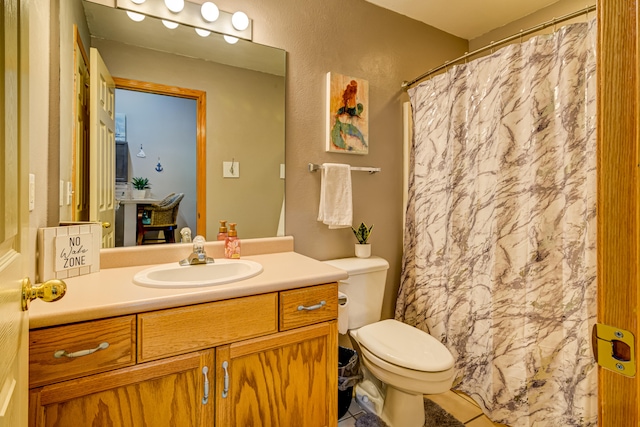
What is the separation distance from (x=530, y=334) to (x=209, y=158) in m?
1.81

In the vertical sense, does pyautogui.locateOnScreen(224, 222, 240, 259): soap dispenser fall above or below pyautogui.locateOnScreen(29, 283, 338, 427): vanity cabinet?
above

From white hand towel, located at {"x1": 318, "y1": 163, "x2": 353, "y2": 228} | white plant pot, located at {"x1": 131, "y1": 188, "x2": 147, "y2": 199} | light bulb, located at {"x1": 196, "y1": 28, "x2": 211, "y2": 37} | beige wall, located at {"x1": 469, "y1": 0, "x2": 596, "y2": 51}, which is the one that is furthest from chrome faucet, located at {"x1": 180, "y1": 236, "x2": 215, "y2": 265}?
beige wall, located at {"x1": 469, "y1": 0, "x2": 596, "y2": 51}

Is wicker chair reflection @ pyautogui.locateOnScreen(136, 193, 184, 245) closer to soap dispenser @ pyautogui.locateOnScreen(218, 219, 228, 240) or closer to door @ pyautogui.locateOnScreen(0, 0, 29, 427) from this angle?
soap dispenser @ pyautogui.locateOnScreen(218, 219, 228, 240)

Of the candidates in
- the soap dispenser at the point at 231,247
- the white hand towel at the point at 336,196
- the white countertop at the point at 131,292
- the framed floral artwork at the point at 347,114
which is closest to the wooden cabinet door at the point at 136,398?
the white countertop at the point at 131,292

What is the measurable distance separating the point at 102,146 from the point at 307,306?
44.4 inches

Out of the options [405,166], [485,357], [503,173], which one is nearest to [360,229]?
[405,166]

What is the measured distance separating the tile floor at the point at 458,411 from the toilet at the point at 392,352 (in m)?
0.17

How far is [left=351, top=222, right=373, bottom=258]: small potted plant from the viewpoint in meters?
1.99

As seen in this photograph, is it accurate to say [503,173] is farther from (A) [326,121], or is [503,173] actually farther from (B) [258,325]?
(B) [258,325]

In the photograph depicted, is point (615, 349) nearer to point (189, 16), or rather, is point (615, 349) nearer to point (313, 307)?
point (313, 307)

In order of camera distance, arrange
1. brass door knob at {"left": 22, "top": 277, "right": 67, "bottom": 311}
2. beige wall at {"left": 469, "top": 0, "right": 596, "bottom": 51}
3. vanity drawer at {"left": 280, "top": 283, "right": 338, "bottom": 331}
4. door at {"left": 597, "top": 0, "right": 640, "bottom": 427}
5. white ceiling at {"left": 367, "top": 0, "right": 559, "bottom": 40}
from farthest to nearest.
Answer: white ceiling at {"left": 367, "top": 0, "right": 559, "bottom": 40} < beige wall at {"left": 469, "top": 0, "right": 596, "bottom": 51} < vanity drawer at {"left": 280, "top": 283, "right": 338, "bottom": 331} < brass door knob at {"left": 22, "top": 277, "right": 67, "bottom": 311} < door at {"left": 597, "top": 0, "right": 640, "bottom": 427}

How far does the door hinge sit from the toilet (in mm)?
1074

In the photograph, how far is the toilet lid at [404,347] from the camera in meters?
1.42

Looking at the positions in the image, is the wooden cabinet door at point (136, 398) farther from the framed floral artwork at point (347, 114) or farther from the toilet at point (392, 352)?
the framed floral artwork at point (347, 114)
